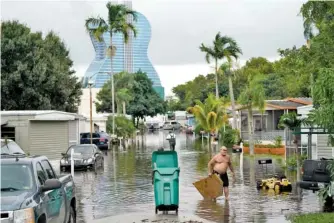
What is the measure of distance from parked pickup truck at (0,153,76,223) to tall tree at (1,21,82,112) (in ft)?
99.3

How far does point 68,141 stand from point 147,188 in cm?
1591

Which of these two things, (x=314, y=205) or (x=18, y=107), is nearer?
(x=314, y=205)

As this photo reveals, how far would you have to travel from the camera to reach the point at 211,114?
2077 inches

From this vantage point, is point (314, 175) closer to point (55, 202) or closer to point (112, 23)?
point (55, 202)

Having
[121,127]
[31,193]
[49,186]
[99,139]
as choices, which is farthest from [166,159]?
[121,127]

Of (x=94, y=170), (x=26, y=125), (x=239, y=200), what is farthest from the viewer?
(x=26, y=125)

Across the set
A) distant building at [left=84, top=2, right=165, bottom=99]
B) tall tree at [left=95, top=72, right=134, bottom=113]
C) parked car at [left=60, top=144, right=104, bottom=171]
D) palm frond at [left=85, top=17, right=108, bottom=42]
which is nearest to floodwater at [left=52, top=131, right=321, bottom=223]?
parked car at [left=60, top=144, right=104, bottom=171]

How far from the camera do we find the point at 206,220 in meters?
13.5

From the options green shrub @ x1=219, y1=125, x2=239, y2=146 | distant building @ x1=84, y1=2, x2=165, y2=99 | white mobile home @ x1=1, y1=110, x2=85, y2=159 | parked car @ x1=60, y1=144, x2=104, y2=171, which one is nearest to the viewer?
parked car @ x1=60, y1=144, x2=104, y2=171

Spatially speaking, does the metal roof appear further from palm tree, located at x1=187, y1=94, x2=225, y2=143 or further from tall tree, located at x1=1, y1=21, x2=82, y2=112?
palm tree, located at x1=187, y1=94, x2=225, y2=143

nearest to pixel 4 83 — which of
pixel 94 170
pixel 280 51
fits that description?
pixel 94 170

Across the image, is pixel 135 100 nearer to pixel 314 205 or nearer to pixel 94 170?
pixel 94 170

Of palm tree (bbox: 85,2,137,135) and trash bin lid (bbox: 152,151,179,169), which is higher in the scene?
palm tree (bbox: 85,2,137,135)

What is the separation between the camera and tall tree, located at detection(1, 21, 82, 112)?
1613 inches
